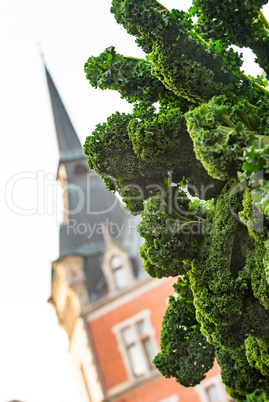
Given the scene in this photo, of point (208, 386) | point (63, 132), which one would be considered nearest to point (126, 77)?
point (208, 386)

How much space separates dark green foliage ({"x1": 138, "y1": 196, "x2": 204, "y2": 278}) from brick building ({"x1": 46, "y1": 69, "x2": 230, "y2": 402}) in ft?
40.5

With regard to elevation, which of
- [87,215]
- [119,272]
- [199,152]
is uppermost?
[87,215]

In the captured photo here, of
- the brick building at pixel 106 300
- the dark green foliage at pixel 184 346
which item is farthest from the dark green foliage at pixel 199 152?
the brick building at pixel 106 300

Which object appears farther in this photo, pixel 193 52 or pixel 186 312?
pixel 186 312

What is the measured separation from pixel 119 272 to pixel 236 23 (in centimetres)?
1555

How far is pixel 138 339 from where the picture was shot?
19438mm

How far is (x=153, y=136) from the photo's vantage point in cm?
552

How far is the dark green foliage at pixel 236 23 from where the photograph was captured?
5688mm

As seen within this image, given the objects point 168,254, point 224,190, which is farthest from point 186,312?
point 224,190

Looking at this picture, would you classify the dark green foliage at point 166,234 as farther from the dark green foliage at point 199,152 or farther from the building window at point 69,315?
the building window at point 69,315

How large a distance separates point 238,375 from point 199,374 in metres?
0.59

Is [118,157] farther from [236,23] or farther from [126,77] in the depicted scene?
[236,23]

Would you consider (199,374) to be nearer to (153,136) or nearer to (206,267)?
(206,267)

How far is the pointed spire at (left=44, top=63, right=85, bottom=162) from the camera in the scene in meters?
24.4
